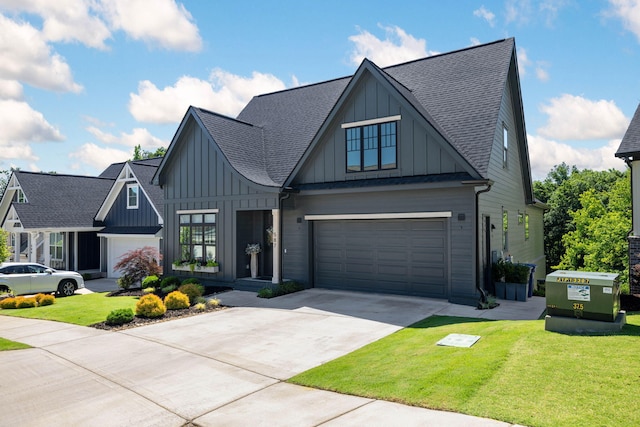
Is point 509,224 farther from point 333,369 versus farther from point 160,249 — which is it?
point 160,249

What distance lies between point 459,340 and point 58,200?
26.4m

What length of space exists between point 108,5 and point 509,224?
15787 millimetres

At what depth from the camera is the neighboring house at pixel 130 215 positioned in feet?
75.4

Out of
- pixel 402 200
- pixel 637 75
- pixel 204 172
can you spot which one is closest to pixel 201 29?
pixel 204 172

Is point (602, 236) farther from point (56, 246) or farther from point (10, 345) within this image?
point (56, 246)

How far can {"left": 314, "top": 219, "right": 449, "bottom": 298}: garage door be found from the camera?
1346 cm

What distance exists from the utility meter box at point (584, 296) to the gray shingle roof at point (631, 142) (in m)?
7.53

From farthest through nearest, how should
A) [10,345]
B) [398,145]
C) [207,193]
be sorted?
[207,193] < [398,145] < [10,345]

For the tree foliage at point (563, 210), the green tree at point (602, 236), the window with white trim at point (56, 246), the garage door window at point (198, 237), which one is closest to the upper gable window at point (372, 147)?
the garage door window at point (198, 237)

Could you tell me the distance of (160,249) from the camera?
22016 millimetres

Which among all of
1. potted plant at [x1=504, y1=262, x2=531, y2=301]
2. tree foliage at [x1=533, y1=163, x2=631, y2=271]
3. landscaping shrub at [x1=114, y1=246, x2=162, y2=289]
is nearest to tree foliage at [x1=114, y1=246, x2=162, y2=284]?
landscaping shrub at [x1=114, y1=246, x2=162, y2=289]

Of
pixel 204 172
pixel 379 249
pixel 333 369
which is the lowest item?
pixel 333 369

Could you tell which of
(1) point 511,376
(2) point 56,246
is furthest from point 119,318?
→ (2) point 56,246

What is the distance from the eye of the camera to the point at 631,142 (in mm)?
13711
